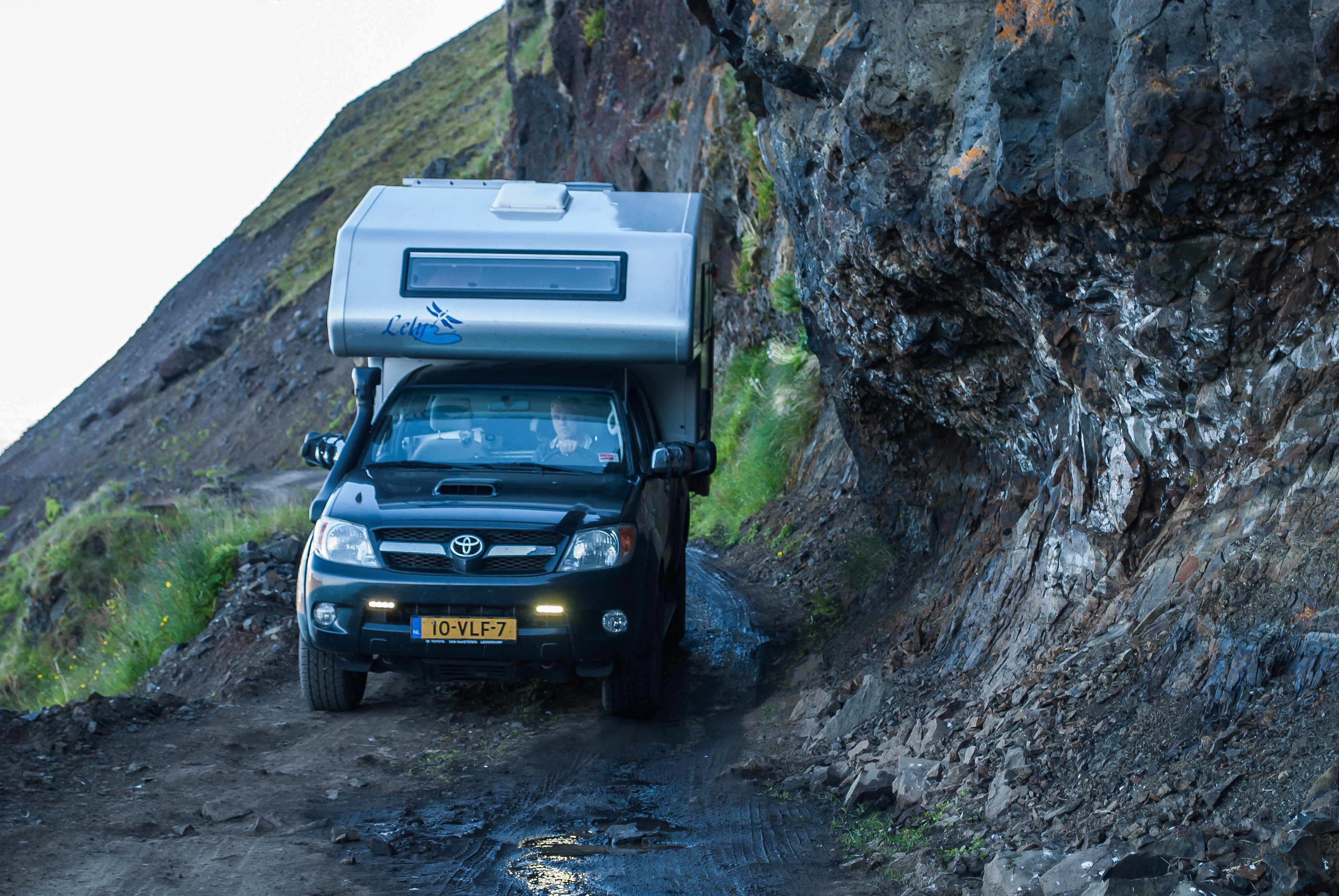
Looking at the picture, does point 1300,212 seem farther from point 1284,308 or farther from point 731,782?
point 731,782

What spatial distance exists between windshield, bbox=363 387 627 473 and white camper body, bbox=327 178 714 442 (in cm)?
28

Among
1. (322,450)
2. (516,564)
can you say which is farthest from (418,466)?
(516,564)

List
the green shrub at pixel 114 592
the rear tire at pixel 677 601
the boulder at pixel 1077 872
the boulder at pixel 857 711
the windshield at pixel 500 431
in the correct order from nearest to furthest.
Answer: the boulder at pixel 1077 872, the boulder at pixel 857 711, the windshield at pixel 500 431, the rear tire at pixel 677 601, the green shrub at pixel 114 592

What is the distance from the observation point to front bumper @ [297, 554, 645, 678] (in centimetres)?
593

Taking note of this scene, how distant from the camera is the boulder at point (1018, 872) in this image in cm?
344

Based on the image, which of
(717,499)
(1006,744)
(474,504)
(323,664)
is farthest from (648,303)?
(717,499)

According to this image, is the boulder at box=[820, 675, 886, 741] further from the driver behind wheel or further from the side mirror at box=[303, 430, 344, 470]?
the side mirror at box=[303, 430, 344, 470]

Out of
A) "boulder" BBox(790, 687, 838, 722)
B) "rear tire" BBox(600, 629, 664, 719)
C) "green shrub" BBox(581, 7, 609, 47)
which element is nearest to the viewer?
"boulder" BBox(790, 687, 838, 722)

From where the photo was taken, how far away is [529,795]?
5.31 m

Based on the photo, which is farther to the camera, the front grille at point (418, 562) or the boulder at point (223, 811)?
the front grille at point (418, 562)

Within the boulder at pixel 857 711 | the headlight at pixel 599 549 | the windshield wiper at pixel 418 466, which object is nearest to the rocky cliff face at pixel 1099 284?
the boulder at pixel 857 711

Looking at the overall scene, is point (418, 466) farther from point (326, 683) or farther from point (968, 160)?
point (968, 160)

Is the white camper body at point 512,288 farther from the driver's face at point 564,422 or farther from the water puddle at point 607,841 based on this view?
the water puddle at point 607,841

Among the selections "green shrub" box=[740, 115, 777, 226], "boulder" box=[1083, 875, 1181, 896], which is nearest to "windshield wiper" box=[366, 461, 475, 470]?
"boulder" box=[1083, 875, 1181, 896]
